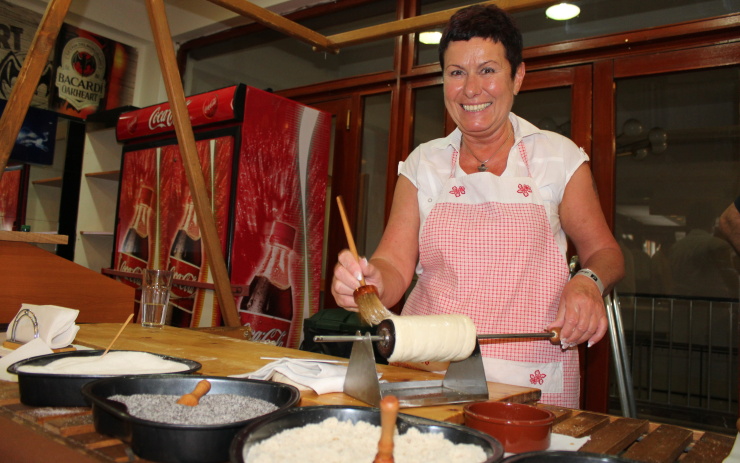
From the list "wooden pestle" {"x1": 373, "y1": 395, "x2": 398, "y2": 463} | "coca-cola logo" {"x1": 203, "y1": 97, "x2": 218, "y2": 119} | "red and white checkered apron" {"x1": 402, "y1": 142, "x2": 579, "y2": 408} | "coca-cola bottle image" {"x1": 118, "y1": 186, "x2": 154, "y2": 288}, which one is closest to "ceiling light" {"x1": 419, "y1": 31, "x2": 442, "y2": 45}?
"coca-cola logo" {"x1": 203, "y1": 97, "x2": 218, "y2": 119}

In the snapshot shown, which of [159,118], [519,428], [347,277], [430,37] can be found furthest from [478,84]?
[159,118]

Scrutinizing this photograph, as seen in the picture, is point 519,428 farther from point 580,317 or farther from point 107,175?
point 107,175

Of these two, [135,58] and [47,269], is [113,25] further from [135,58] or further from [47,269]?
[47,269]

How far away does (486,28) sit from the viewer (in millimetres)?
1750

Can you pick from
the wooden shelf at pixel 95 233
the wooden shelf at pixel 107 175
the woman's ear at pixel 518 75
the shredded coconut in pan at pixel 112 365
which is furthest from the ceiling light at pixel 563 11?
the wooden shelf at pixel 95 233

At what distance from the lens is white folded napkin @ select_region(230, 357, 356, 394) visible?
120 cm

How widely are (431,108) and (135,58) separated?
3.35 meters

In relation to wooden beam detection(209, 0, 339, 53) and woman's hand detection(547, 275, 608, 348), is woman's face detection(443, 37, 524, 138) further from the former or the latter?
wooden beam detection(209, 0, 339, 53)

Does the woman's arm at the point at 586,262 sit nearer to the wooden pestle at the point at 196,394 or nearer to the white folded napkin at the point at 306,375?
the white folded napkin at the point at 306,375

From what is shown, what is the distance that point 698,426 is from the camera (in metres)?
4.36

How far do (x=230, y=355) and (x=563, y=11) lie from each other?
121 inches

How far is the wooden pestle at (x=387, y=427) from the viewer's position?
24.1 inches

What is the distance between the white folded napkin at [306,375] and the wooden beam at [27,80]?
1.27 m

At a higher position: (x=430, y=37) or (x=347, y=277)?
(x=430, y=37)
